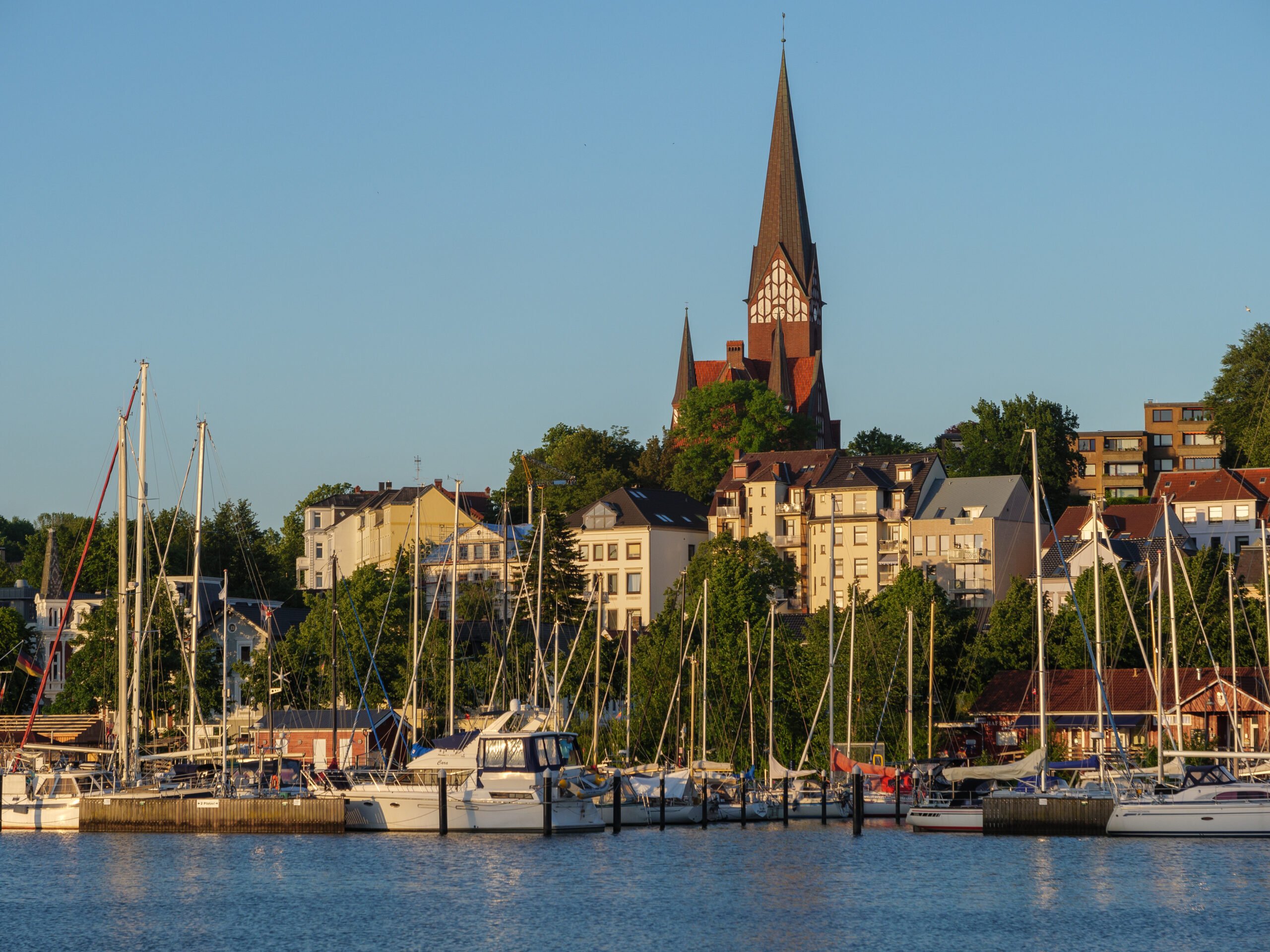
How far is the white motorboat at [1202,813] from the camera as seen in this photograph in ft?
207

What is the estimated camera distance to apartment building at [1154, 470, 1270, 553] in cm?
14050

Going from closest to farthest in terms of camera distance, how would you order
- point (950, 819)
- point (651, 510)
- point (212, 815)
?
point (212, 815), point (950, 819), point (651, 510)

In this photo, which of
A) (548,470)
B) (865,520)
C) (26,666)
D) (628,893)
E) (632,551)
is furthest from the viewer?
(548,470)

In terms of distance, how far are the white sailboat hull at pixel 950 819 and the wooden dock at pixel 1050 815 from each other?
7.62 ft

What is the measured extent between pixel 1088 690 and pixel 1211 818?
39341 millimetres

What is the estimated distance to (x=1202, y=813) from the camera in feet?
208

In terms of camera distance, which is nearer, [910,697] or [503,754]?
[503,754]

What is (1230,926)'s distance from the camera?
4809 cm

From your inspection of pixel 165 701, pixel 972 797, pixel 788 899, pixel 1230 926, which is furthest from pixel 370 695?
pixel 1230 926

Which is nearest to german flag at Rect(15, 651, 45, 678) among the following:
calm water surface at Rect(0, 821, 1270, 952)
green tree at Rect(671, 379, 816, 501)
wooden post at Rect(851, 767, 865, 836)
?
calm water surface at Rect(0, 821, 1270, 952)

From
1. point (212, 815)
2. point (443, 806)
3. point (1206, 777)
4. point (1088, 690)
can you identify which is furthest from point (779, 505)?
point (443, 806)

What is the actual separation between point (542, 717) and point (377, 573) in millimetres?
59391

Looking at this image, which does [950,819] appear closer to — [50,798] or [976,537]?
[50,798]

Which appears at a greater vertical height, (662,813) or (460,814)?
(460,814)
